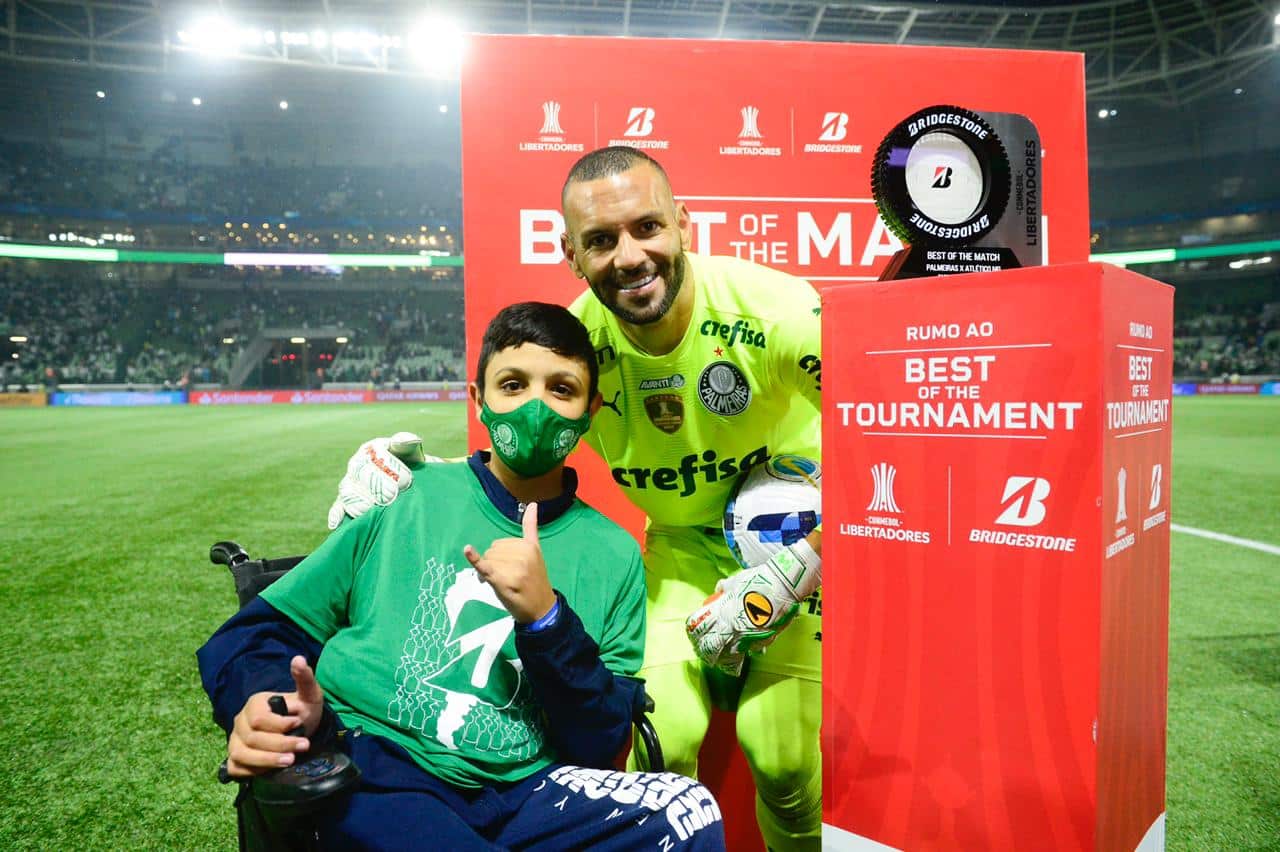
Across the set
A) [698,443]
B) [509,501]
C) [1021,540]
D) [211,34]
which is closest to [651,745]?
[509,501]

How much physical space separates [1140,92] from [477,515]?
3542 centimetres

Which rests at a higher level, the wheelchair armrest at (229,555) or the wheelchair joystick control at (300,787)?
the wheelchair armrest at (229,555)

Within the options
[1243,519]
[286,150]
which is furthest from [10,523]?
[286,150]

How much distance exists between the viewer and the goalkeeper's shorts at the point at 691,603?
2123 millimetres

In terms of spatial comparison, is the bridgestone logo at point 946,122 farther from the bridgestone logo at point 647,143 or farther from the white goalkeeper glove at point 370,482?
the bridgestone logo at point 647,143

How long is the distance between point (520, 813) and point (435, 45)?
23.1 meters

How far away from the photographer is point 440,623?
166 centimetres

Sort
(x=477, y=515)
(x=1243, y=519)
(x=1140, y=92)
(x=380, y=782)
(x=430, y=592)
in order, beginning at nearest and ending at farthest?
(x=380, y=782)
(x=430, y=592)
(x=477, y=515)
(x=1243, y=519)
(x=1140, y=92)

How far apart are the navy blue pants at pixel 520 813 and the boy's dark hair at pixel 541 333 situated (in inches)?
35.4

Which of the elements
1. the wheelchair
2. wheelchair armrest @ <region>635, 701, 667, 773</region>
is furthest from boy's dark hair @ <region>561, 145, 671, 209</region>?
the wheelchair

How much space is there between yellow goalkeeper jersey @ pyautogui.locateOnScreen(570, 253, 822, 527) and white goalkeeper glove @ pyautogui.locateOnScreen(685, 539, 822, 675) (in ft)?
1.84

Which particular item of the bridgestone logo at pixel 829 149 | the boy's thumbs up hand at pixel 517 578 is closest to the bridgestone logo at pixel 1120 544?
the boy's thumbs up hand at pixel 517 578

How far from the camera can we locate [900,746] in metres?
1.32

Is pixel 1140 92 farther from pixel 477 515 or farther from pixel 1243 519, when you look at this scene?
pixel 477 515
